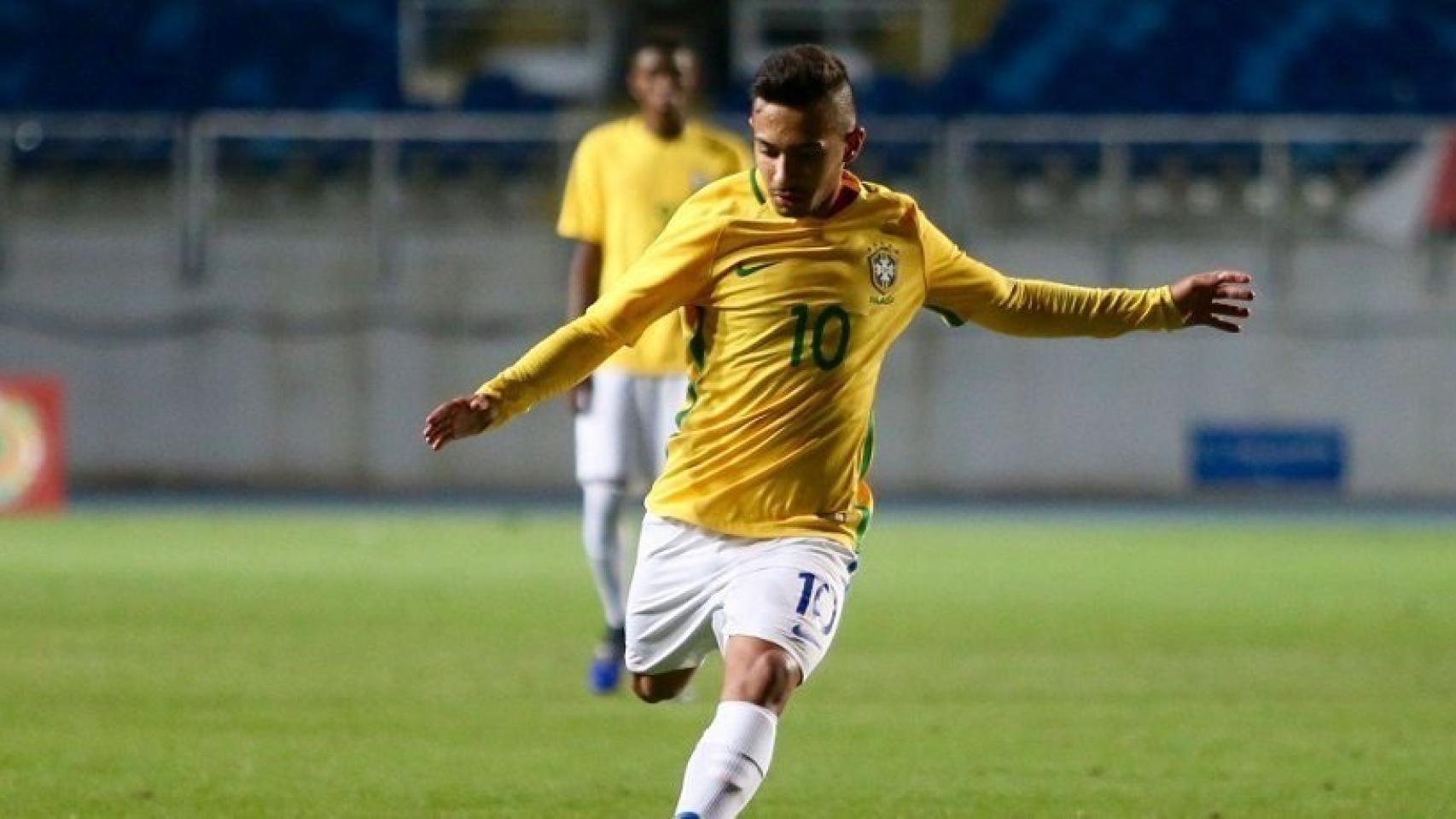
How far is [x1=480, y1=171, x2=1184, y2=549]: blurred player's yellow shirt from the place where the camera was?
6312 millimetres

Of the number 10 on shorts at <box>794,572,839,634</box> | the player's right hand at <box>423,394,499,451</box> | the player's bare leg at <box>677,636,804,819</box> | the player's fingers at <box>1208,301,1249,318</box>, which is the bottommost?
the player's bare leg at <box>677,636,804,819</box>

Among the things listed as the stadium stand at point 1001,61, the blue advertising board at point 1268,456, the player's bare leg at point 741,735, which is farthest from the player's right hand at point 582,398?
the stadium stand at point 1001,61

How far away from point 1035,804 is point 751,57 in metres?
19.4

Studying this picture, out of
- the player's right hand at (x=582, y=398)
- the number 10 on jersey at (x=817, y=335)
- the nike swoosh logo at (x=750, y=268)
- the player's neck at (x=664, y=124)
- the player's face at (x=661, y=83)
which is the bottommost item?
the player's right hand at (x=582, y=398)

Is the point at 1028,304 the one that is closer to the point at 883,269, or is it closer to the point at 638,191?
the point at 883,269

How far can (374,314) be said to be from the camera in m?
24.5

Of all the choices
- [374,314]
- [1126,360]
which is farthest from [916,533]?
[374,314]

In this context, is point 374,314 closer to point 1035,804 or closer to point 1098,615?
point 1098,615

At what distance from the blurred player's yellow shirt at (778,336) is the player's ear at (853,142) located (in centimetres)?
11

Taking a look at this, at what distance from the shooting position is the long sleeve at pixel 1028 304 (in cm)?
658

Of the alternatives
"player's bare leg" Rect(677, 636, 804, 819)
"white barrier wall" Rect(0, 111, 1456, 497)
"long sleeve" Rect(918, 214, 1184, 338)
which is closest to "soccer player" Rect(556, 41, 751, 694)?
"long sleeve" Rect(918, 214, 1184, 338)

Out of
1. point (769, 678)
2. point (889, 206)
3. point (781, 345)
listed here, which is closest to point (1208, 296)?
point (889, 206)

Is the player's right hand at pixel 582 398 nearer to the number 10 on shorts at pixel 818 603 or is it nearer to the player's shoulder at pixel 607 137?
the player's shoulder at pixel 607 137

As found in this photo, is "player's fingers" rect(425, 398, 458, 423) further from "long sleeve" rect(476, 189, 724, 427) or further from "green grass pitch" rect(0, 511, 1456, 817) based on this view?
"green grass pitch" rect(0, 511, 1456, 817)
